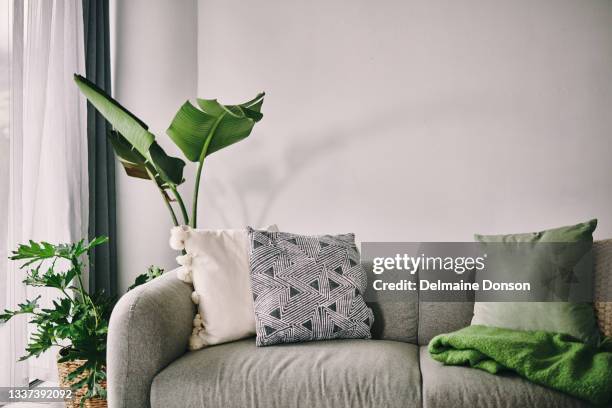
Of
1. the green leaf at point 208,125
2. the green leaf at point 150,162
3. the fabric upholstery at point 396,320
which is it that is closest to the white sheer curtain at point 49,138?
the green leaf at point 150,162

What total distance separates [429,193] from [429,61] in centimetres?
73

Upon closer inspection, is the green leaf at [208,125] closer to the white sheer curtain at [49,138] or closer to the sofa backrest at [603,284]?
the white sheer curtain at [49,138]

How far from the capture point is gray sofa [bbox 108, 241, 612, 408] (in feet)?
4.90

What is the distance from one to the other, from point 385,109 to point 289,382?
68.8 inches

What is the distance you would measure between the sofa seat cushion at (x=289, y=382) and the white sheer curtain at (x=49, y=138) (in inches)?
41.8

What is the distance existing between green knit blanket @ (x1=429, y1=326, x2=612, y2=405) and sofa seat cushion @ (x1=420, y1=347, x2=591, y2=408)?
0.03 metres

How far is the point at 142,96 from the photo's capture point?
9.45 ft

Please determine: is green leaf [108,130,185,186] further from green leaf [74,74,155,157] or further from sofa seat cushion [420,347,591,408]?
sofa seat cushion [420,347,591,408]

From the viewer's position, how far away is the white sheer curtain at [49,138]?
2256 mm

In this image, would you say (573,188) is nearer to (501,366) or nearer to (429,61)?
(429,61)

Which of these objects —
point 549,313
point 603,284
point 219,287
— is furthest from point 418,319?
point 219,287

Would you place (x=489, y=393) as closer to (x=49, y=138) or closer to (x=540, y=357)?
(x=540, y=357)

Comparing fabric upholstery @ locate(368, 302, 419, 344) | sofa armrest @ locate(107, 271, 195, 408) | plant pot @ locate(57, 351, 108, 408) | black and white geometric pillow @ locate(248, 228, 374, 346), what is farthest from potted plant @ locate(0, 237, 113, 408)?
fabric upholstery @ locate(368, 302, 419, 344)

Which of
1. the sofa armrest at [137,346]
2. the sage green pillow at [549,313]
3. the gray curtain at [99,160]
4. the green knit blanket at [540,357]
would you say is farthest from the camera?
the gray curtain at [99,160]
